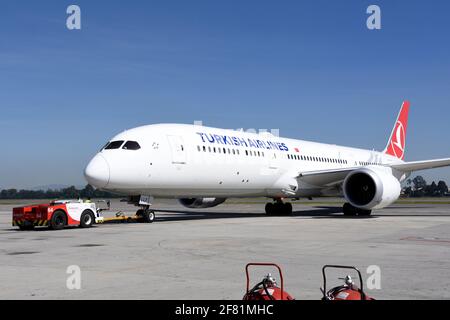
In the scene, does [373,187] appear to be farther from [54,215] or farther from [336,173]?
[54,215]

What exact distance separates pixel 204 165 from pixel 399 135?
23.7 metres

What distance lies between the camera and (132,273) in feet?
29.2

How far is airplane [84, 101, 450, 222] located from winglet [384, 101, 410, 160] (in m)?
8.69

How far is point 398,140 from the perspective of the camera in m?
42.0

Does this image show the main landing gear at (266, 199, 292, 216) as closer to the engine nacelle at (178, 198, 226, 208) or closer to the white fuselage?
the white fuselage

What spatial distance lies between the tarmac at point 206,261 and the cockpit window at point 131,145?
14.3 feet

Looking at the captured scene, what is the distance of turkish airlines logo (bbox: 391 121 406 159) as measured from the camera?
4138 cm

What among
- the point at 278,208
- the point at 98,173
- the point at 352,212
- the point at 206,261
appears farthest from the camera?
the point at 278,208

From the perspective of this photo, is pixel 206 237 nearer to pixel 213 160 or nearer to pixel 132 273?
pixel 132 273

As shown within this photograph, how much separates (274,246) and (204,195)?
11109mm

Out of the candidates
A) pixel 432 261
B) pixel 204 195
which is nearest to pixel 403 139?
pixel 204 195

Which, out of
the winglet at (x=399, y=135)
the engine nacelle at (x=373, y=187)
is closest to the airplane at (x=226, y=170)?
the engine nacelle at (x=373, y=187)

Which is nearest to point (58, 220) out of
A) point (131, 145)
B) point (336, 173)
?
point (131, 145)

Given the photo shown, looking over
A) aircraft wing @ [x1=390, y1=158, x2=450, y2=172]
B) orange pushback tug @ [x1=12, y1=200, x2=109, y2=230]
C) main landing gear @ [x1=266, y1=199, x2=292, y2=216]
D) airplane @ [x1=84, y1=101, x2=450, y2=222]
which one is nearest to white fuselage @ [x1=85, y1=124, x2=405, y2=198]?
airplane @ [x1=84, y1=101, x2=450, y2=222]
